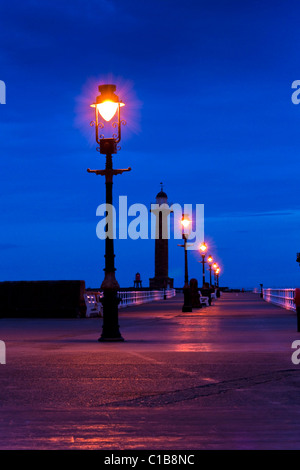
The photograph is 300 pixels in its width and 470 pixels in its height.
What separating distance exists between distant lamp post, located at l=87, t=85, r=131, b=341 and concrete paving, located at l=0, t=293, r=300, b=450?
0.96 m

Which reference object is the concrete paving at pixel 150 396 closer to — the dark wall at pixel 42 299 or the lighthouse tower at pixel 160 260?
the dark wall at pixel 42 299

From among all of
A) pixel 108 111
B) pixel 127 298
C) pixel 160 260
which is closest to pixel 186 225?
pixel 127 298

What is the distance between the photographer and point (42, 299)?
33438 mm

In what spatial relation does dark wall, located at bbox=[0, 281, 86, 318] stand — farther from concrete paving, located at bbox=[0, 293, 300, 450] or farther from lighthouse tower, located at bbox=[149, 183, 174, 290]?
lighthouse tower, located at bbox=[149, 183, 174, 290]

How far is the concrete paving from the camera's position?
6828 millimetres

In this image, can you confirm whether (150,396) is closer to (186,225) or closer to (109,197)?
(109,197)

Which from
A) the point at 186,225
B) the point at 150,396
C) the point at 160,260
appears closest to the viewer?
the point at 150,396

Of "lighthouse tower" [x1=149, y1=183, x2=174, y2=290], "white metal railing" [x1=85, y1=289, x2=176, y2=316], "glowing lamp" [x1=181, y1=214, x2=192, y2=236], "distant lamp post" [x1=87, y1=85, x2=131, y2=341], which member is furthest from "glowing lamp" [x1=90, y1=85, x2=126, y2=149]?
"lighthouse tower" [x1=149, y1=183, x2=174, y2=290]

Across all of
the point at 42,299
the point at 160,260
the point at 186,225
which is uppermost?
the point at 160,260

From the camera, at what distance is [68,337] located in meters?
19.7

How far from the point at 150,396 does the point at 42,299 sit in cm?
2457

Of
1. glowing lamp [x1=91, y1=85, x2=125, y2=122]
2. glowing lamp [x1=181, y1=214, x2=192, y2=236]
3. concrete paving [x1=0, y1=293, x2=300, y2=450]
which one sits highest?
glowing lamp [x1=91, y1=85, x2=125, y2=122]
